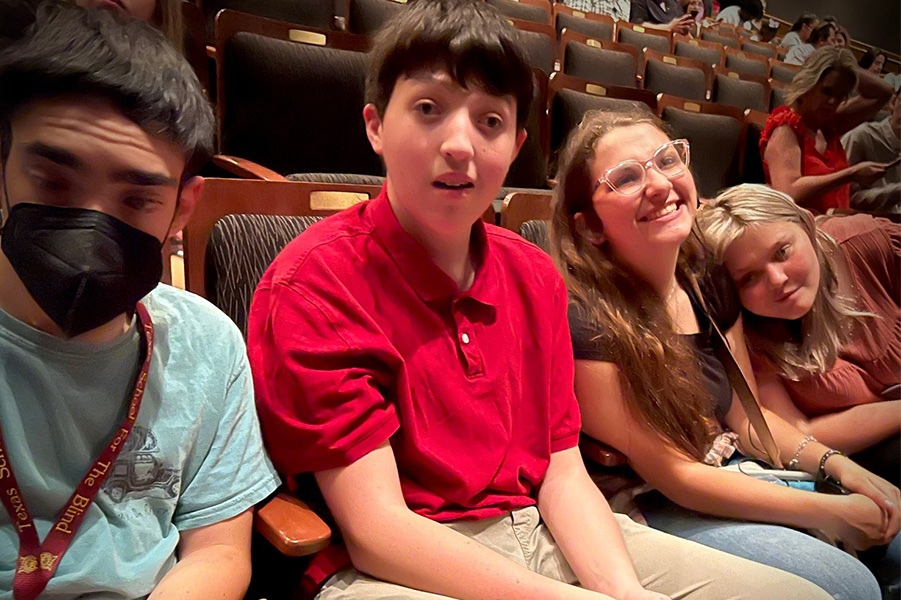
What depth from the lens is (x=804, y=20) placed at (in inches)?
43.5

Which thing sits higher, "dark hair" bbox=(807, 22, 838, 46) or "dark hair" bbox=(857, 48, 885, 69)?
"dark hair" bbox=(807, 22, 838, 46)

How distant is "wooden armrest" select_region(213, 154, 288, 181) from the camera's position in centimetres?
81

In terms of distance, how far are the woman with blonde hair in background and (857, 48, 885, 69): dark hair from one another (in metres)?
0.02

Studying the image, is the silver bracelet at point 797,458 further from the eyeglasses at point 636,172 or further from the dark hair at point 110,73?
the dark hair at point 110,73

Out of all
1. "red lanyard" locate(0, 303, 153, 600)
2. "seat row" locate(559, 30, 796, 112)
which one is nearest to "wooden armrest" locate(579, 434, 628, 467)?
"red lanyard" locate(0, 303, 153, 600)

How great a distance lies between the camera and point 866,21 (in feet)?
2.67

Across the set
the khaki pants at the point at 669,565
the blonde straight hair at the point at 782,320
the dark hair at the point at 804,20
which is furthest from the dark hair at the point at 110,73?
the dark hair at the point at 804,20

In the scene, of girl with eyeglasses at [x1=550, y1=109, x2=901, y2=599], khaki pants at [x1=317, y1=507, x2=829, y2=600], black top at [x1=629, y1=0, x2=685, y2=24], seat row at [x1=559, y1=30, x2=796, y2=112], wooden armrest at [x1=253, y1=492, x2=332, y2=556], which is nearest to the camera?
wooden armrest at [x1=253, y1=492, x2=332, y2=556]

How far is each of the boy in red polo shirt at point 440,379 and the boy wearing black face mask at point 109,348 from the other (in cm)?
6

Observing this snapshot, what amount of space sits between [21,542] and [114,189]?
0.20 m

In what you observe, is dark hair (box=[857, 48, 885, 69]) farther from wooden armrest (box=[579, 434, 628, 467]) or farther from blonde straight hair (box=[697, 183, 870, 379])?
wooden armrest (box=[579, 434, 628, 467])

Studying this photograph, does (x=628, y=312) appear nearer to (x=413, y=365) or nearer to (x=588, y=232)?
(x=588, y=232)

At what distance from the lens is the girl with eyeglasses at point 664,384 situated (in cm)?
62

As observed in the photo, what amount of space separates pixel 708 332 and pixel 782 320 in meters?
0.13
